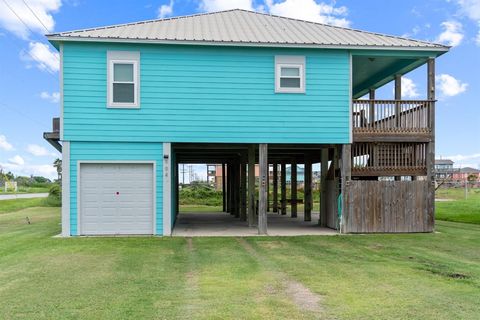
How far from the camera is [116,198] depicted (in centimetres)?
1316

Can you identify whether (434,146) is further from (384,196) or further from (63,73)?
(63,73)

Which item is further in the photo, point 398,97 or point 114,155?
point 398,97

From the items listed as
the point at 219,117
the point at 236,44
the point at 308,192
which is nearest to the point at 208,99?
the point at 219,117

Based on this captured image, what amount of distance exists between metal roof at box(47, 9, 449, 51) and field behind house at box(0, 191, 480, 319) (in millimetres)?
5444

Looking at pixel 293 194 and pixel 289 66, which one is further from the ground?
pixel 289 66

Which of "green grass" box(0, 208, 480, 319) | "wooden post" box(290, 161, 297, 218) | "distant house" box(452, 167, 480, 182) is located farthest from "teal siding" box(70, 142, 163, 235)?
"distant house" box(452, 167, 480, 182)

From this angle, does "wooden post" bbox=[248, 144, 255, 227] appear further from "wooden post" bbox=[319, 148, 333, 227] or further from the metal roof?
the metal roof

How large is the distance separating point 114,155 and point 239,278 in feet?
22.3

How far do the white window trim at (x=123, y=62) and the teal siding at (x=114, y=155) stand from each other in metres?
1.09

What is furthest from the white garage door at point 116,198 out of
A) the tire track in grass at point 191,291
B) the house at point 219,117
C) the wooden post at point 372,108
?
the wooden post at point 372,108

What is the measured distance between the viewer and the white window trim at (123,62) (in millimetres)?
12922

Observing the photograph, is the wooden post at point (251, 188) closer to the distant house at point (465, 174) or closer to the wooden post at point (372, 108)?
the wooden post at point (372, 108)

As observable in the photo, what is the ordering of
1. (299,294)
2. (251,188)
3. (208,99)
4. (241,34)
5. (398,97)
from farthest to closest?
(251,188) < (398,97) < (241,34) < (208,99) < (299,294)

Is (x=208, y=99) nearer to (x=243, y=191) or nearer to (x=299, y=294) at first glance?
Result: (x=243, y=191)
